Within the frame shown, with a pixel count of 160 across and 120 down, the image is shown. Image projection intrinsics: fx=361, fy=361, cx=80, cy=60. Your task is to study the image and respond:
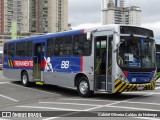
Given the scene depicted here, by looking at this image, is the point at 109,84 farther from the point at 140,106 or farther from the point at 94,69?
the point at 140,106

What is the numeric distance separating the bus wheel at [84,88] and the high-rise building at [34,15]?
77.3m

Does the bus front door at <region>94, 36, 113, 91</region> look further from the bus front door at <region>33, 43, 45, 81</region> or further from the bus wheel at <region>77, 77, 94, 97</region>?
the bus front door at <region>33, 43, 45, 81</region>

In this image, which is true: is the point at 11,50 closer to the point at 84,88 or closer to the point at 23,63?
the point at 23,63

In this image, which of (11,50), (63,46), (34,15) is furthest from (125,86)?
(34,15)

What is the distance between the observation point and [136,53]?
14.6m

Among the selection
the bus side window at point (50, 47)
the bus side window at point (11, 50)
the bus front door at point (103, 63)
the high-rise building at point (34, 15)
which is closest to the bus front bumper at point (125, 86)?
the bus front door at point (103, 63)

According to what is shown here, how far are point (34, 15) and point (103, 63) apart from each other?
84428 mm

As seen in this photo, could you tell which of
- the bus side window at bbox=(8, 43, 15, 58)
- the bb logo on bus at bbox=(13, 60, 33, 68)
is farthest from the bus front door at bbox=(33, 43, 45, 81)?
the bus side window at bbox=(8, 43, 15, 58)

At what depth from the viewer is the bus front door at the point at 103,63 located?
1448 centimetres

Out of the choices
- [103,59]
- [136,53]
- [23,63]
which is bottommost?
[23,63]

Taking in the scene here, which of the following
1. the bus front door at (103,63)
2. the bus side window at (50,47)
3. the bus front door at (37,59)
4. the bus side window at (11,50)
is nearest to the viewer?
the bus front door at (103,63)

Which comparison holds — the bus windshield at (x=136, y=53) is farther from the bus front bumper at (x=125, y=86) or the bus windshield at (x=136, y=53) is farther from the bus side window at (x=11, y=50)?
the bus side window at (x=11, y=50)

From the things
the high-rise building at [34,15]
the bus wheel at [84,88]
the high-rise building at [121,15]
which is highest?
the high-rise building at [34,15]

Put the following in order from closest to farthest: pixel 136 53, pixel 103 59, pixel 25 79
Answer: pixel 136 53 → pixel 103 59 → pixel 25 79
